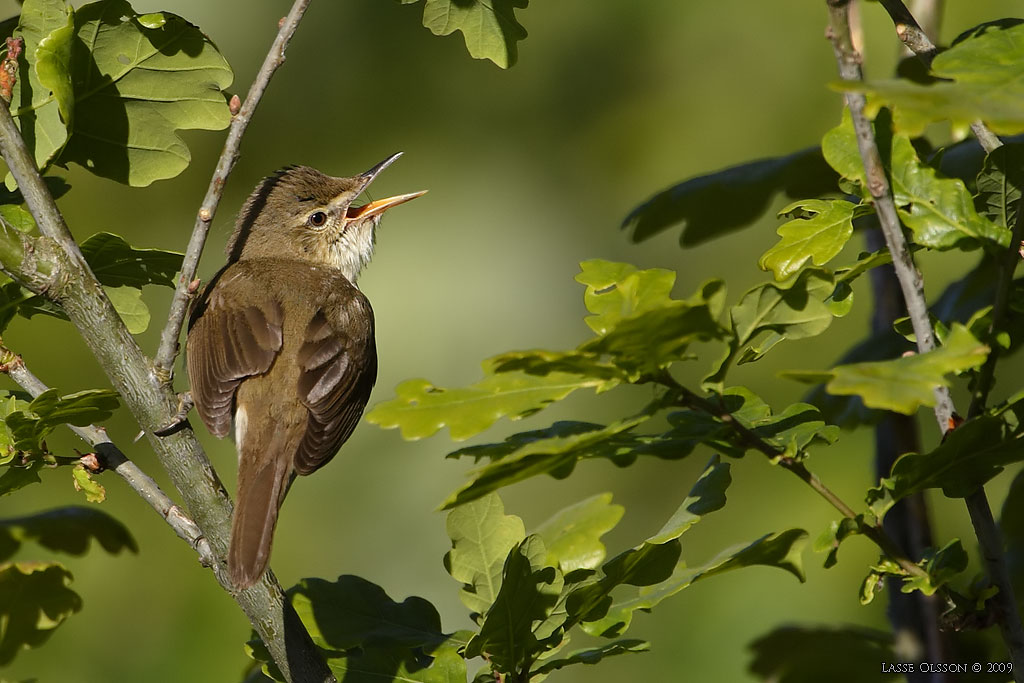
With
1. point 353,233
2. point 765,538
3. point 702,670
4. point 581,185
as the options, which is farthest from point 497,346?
point 765,538

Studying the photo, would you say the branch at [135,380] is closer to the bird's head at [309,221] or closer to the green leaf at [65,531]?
the green leaf at [65,531]

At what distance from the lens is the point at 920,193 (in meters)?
1.85

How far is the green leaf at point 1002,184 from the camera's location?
1.88 metres

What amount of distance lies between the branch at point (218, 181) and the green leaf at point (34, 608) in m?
0.78

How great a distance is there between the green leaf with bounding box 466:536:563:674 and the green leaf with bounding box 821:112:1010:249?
2.76ft

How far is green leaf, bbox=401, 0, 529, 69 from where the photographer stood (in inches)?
99.8

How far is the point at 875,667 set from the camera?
9.27ft

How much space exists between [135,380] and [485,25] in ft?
3.69

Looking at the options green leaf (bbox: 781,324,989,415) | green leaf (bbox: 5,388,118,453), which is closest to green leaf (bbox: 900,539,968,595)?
green leaf (bbox: 781,324,989,415)

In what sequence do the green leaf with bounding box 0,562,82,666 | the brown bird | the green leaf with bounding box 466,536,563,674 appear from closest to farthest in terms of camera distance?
the green leaf with bounding box 466,536,563,674 → the green leaf with bounding box 0,562,82,666 → the brown bird

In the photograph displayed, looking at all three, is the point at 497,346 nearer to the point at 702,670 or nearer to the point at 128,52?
the point at 702,670

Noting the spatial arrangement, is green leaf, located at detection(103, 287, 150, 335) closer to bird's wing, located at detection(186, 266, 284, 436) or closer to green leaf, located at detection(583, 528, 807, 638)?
bird's wing, located at detection(186, 266, 284, 436)

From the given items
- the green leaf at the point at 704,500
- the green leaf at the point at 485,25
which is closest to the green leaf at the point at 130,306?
the green leaf at the point at 485,25

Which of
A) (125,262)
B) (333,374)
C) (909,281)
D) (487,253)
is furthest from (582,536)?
(487,253)
